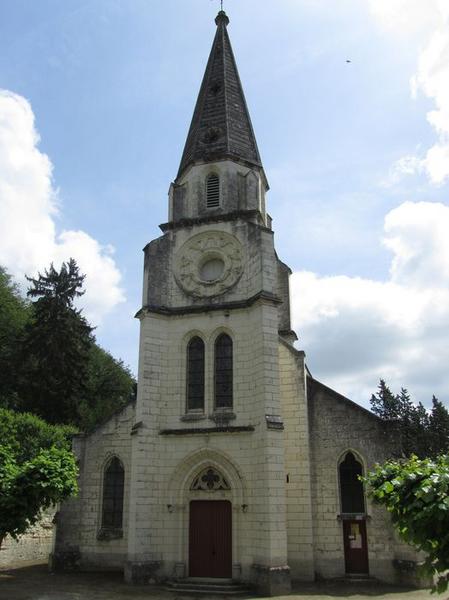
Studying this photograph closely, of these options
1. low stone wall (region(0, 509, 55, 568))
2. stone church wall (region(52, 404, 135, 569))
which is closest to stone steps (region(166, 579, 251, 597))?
stone church wall (region(52, 404, 135, 569))

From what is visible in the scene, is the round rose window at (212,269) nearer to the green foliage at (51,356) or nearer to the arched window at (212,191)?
the arched window at (212,191)

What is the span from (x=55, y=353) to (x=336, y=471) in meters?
21.6

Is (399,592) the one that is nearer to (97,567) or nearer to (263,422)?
(263,422)

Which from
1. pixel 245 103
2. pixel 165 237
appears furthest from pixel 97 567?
pixel 245 103

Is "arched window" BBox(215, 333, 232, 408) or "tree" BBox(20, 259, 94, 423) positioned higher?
"tree" BBox(20, 259, 94, 423)

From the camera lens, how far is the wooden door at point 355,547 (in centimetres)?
1850

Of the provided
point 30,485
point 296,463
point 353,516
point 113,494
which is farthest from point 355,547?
point 30,485

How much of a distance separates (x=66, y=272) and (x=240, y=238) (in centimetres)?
2102

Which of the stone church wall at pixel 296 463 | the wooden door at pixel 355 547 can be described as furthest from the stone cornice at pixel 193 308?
the wooden door at pixel 355 547

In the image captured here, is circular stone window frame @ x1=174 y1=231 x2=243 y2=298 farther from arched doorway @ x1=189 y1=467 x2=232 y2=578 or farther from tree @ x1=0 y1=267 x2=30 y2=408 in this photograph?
tree @ x1=0 y1=267 x2=30 y2=408

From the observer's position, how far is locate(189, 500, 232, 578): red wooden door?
58.4 feet

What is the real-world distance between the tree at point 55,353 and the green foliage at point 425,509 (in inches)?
1152

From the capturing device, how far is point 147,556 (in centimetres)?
1783

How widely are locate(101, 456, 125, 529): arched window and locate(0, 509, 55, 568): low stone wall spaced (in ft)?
12.8
